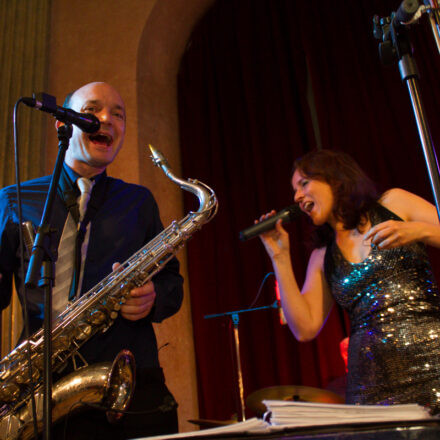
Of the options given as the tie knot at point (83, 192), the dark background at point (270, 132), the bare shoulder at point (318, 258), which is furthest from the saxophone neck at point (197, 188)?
the dark background at point (270, 132)

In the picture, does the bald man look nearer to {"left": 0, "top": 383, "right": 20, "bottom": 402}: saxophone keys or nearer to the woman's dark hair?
{"left": 0, "top": 383, "right": 20, "bottom": 402}: saxophone keys

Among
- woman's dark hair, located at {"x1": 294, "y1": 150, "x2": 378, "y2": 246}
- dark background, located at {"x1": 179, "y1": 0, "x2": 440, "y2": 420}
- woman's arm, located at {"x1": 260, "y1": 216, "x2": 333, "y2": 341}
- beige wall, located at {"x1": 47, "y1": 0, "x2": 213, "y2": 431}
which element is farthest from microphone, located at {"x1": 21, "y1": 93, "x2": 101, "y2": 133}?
dark background, located at {"x1": 179, "y1": 0, "x2": 440, "y2": 420}

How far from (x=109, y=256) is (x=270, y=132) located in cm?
287

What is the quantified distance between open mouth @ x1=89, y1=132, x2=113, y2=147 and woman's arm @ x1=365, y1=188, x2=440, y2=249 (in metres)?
1.24

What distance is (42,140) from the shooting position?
Answer: 3855mm

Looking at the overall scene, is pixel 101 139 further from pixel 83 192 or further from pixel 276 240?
pixel 276 240

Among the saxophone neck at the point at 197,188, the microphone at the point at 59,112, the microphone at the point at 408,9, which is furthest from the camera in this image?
the saxophone neck at the point at 197,188

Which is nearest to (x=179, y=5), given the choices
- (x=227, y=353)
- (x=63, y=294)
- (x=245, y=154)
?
(x=245, y=154)

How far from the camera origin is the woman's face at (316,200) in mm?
2234

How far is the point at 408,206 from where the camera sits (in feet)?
6.72

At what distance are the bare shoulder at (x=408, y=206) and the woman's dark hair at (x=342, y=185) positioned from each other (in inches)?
3.1

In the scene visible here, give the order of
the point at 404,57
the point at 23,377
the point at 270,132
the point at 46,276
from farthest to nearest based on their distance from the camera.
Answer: the point at 270,132
the point at 23,377
the point at 404,57
the point at 46,276

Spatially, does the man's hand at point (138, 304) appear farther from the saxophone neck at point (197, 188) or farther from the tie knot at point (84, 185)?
the saxophone neck at point (197, 188)

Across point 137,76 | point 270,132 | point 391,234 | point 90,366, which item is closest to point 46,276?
point 90,366
